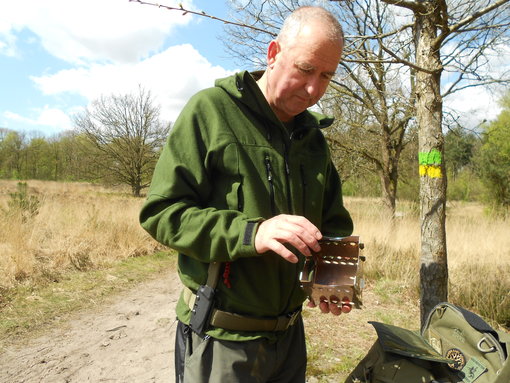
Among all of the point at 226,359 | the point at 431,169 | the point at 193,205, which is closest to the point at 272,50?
the point at 193,205

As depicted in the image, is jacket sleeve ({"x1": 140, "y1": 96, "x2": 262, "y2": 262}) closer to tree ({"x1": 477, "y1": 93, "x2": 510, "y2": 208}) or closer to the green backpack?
the green backpack

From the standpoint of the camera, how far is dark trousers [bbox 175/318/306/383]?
53.6 inches

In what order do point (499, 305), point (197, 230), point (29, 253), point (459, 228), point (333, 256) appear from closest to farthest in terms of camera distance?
point (197, 230)
point (333, 256)
point (499, 305)
point (29, 253)
point (459, 228)

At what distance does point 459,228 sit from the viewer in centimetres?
844

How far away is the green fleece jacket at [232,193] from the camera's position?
4.07ft

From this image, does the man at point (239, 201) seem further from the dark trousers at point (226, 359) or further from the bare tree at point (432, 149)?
the bare tree at point (432, 149)

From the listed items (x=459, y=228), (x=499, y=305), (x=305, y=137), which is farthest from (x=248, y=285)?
(x=459, y=228)

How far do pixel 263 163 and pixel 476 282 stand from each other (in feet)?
16.0

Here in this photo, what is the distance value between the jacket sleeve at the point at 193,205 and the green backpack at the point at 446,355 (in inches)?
39.8

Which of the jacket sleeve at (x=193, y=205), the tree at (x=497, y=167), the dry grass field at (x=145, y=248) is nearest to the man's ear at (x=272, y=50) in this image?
the jacket sleeve at (x=193, y=205)

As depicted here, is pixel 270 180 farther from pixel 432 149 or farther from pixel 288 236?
pixel 432 149

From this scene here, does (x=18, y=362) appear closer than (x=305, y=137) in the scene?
No

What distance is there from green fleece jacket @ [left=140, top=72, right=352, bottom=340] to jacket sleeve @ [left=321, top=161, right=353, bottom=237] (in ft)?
0.78

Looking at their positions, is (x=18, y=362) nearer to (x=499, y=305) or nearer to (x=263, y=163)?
(x=263, y=163)
